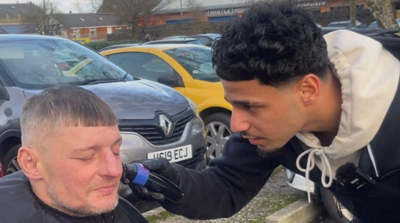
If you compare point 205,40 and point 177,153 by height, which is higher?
point 205,40

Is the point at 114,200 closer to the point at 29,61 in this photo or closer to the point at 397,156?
the point at 397,156

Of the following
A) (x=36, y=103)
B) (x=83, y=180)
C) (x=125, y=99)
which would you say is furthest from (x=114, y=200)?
(x=125, y=99)

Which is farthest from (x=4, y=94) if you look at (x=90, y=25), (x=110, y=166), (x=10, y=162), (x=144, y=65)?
(x=90, y=25)

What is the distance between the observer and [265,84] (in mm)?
2020

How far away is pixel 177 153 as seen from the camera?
499 cm

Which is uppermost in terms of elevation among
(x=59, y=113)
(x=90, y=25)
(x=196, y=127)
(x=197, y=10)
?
(x=197, y=10)

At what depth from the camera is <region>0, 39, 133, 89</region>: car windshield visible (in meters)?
5.06

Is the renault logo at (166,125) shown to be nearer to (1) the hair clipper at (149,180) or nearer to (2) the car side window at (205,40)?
(1) the hair clipper at (149,180)

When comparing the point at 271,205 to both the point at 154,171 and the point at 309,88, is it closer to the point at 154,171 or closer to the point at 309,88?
the point at 154,171

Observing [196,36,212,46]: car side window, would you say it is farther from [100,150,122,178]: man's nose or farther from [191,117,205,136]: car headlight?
[100,150,122,178]: man's nose

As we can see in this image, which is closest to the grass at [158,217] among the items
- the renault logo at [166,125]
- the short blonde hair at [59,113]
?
the renault logo at [166,125]

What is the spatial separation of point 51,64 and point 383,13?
473 cm

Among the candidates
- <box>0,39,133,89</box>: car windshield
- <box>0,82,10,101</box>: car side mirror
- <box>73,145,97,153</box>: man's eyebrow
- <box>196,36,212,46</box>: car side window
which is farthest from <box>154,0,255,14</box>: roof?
<box>73,145,97,153</box>: man's eyebrow

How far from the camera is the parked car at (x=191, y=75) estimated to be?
654 centimetres
